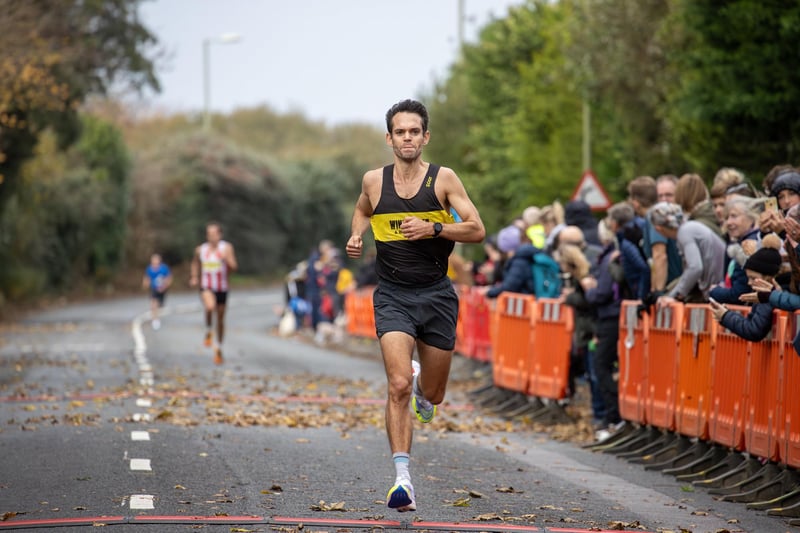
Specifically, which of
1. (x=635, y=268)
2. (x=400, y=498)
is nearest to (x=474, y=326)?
(x=635, y=268)

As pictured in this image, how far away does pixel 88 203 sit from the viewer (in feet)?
184

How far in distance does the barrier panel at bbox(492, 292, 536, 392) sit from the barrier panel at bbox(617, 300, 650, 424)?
2.45 metres

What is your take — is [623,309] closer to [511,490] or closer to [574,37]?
[511,490]

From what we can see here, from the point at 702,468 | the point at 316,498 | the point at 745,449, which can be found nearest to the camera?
the point at 316,498

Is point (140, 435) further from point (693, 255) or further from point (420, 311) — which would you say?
point (693, 255)

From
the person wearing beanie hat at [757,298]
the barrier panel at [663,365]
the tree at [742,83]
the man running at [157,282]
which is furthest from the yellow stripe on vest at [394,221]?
the man running at [157,282]

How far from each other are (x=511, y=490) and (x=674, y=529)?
4.97 ft

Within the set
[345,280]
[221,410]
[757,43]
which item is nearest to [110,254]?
[345,280]

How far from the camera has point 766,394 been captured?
32.5 feet

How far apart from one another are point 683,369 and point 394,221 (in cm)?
402

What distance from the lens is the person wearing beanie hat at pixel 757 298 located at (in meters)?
9.55

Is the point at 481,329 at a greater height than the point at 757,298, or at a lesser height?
lesser

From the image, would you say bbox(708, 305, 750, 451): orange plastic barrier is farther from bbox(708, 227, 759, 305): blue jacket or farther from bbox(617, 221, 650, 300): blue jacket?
bbox(617, 221, 650, 300): blue jacket

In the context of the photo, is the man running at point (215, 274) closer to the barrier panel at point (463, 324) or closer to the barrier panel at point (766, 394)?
the barrier panel at point (463, 324)
